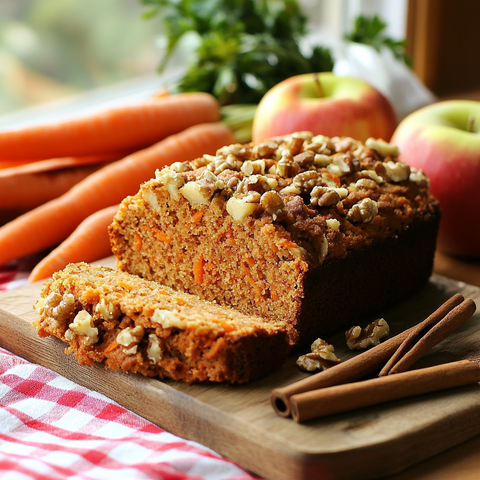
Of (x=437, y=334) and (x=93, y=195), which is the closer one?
(x=437, y=334)

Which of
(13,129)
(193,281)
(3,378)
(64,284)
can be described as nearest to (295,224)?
(193,281)

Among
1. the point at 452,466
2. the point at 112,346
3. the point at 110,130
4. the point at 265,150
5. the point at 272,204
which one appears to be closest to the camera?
the point at 452,466

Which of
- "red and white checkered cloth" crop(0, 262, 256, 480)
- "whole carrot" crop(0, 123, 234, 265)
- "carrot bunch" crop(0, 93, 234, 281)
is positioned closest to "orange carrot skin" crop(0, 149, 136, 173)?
"carrot bunch" crop(0, 93, 234, 281)

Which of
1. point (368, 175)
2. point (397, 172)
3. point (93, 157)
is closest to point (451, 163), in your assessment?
point (397, 172)

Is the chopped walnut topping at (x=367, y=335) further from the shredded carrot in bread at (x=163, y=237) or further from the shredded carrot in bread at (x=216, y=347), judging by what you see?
the shredded carrot in bread at (x=163, y=237)

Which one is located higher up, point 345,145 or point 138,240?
point 345,145

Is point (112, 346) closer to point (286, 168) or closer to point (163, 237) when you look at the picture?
point (163, 237)

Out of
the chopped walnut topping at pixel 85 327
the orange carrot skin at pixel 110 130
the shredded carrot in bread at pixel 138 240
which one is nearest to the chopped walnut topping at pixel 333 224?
the shredded carrot in bread at pixel 138 240
